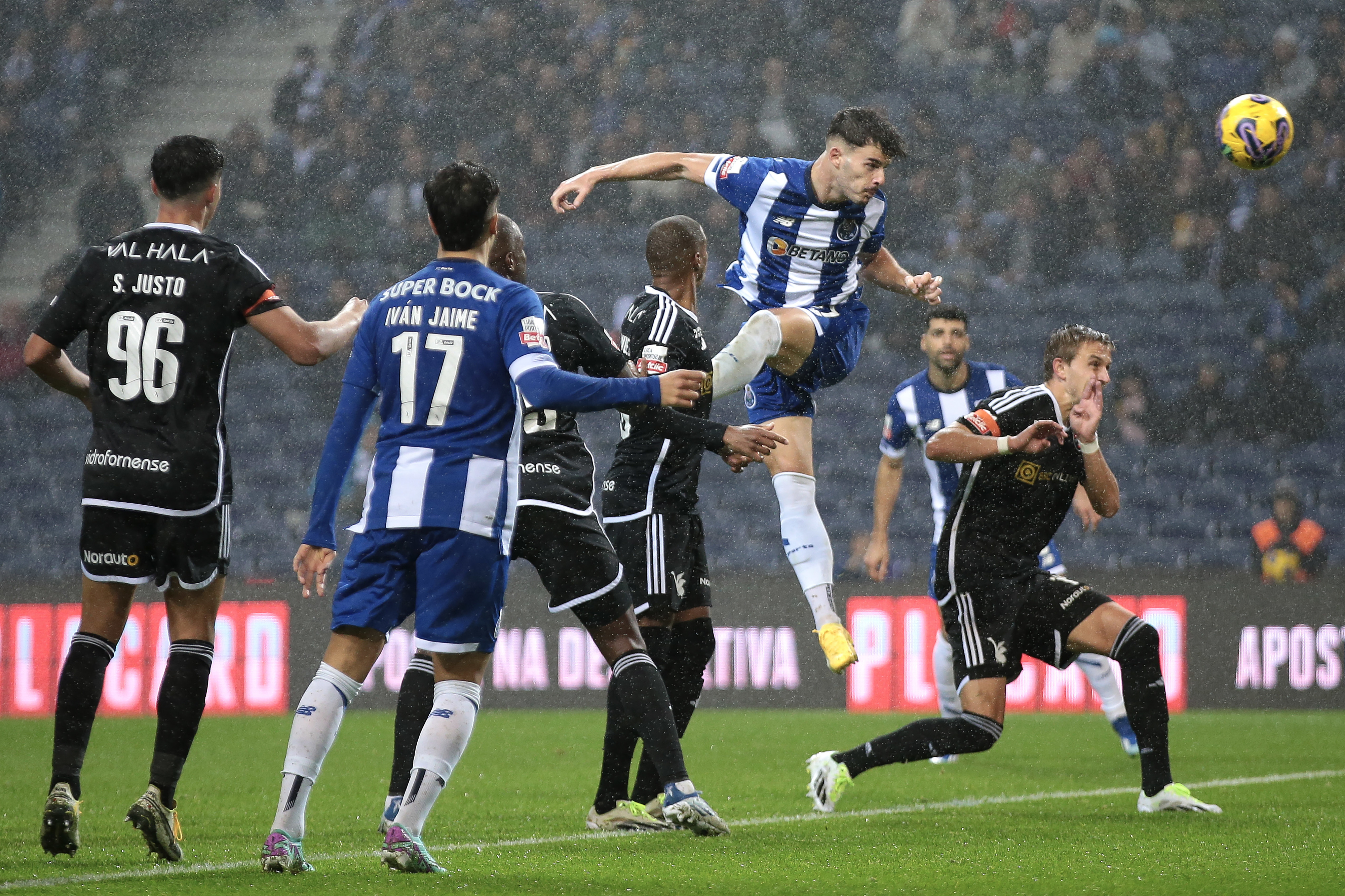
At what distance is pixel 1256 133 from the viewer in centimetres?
717

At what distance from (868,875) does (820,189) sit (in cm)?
274

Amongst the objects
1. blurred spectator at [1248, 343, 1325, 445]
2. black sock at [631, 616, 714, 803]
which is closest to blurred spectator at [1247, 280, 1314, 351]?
blurred spectator at [1248, 343, 1325, 445]

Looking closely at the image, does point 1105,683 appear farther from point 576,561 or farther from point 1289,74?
point 1289,74

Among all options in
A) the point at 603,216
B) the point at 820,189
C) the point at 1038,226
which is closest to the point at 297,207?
the point at 603,216

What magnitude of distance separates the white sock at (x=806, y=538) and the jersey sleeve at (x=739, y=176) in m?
1.06

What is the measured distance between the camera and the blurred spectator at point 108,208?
1473 centimetres

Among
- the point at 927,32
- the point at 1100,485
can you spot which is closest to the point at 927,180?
the point at 927,32

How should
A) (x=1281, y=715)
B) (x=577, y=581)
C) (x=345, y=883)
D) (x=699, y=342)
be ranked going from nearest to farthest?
1. (x=345, y=883)
2. (x=577, y=581)
3. (x=699, y=342)
4. (x=1281, y=715)

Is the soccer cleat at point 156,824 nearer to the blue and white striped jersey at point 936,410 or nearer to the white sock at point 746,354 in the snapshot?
the white sock at point 746,354

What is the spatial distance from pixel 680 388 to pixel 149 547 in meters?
1.57

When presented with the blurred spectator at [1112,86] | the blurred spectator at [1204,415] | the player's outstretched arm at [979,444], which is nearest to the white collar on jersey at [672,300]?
the player's outstretched arm at [979,444]

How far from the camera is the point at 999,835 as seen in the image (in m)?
4.61

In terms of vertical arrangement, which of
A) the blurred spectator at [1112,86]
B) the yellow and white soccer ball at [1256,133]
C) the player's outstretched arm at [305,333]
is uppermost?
the blurred spectator at [1112,86]

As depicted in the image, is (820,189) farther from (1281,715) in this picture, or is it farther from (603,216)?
(603,216)
